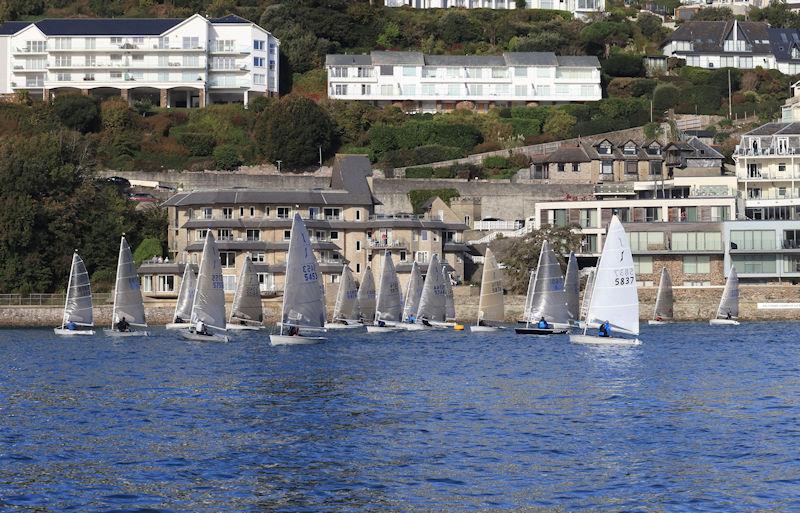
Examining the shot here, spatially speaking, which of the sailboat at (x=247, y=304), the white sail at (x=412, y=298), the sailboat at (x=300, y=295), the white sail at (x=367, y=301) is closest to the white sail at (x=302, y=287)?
the sailboat at (x=300, y=295)

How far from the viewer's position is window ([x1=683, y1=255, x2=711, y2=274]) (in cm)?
10225

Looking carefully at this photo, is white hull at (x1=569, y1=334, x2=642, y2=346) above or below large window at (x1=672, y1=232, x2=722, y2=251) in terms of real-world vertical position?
below

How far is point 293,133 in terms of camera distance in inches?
4855

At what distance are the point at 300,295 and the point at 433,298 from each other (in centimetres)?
1937

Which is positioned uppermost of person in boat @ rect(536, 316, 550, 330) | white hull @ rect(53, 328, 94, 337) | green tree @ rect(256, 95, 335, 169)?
green tree @ rect(256, 95, 335, 169)

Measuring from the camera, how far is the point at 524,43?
492 ft

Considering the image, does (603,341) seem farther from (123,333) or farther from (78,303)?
(78,303)

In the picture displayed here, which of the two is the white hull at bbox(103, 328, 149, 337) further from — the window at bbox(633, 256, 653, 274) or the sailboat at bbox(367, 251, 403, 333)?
the window at bbox(633, 256, 653, 274)

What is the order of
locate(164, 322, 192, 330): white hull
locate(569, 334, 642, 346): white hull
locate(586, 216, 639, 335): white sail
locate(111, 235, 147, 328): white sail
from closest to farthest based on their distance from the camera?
locate(586, 216, 639, 335): white sail, locate(569, 334, 642, 346): white hull, locate(111, 235, 147, 328): white sail, locate(164, 322, 192, 330): white hull

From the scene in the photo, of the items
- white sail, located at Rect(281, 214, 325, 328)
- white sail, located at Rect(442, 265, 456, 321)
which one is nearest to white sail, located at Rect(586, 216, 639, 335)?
white sail, located at Rect(281, 214, 325, 328)

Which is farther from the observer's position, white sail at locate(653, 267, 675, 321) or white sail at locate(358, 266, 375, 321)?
white sail at locate(653, 267, 675, 321)

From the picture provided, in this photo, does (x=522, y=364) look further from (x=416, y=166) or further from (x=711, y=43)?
(x=711, y=43)

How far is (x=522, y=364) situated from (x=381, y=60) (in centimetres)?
8606

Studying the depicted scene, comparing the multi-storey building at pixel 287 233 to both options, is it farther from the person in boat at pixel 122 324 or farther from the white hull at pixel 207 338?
the white hull at pixel 207 338
